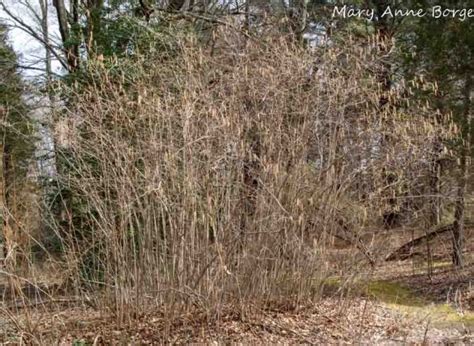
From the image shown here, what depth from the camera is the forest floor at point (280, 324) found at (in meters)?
3.75

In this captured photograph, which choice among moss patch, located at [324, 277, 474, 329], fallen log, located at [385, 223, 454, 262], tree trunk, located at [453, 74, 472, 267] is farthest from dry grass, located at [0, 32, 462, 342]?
fallen log, located at [385, 223, 454, 262]

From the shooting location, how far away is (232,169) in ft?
13.8

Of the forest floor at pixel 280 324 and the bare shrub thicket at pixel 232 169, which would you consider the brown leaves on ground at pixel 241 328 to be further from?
the bare shrub thicket at pixel 232 169

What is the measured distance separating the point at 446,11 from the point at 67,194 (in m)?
5.61

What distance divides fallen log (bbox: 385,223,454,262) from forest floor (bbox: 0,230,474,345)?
6.49ft

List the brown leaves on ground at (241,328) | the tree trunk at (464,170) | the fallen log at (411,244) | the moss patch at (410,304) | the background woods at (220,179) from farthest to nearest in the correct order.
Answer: the fallen log at (411,244), the tree trunk at (464,170), the moss patch at (410,304), the background woods at (220,179), the brown leaves on ground at (241,328)

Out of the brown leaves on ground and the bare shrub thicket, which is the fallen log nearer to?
the brown leaves on ground

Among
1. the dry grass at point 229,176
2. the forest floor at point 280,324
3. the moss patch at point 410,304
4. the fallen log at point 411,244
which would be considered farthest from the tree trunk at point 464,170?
the dry grass at point 229,176

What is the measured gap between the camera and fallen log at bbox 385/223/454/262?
7943 mm

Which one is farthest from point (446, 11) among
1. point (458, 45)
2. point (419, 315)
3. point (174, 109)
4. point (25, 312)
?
point (25, 312)

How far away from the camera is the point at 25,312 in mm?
3406

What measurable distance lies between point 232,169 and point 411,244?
500cm

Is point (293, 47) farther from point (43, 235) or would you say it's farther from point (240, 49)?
point (43, 235)

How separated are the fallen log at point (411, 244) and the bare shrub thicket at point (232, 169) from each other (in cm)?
336
